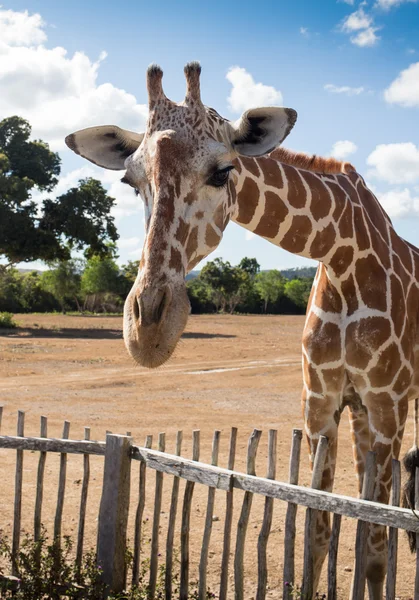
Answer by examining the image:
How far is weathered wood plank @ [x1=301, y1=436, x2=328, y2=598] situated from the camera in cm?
370

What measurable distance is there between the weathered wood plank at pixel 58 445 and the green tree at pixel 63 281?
152ft

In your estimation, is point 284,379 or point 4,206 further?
point 4,206

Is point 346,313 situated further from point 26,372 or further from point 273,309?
point 273,309

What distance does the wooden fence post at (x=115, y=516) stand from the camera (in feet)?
14.6

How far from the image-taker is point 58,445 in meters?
4.82

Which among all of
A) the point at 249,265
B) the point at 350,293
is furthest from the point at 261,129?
the point at 249,265

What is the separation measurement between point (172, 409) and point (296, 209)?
8132 millimetres

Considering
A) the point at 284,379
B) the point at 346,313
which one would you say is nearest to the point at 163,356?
the point at 346,313

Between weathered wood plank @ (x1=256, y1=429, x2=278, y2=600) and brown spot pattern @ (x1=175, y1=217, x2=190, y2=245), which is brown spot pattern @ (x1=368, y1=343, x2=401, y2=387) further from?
brown spot pattern @ (x1=175, y1=217, x2=190, y2=245)

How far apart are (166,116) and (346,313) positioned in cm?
180

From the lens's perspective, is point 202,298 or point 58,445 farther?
point 202,298

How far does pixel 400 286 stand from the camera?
4234 millimetres

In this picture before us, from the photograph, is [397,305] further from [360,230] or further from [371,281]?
[360,230]

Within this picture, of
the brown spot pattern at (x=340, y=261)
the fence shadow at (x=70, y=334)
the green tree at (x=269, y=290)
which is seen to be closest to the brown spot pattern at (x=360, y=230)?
the brown spot pattern at (x=340, y=261)
